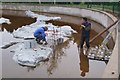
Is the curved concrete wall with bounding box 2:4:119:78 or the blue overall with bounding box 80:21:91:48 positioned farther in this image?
the curved concrete wall with bounding box 2:4:119:78

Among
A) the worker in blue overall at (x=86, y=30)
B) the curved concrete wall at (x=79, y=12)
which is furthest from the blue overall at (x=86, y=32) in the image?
the curved concrete wall at (x=79, y=12)

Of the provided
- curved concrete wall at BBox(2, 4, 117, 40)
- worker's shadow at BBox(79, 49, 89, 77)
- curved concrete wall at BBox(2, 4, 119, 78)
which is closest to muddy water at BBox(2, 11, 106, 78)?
worker's shadow at BBox(79, 49, 89, 77)

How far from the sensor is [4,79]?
307 inches

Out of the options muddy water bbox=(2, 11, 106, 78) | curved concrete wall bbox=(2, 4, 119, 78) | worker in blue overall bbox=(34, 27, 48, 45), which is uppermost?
curved concrete wall bbox=(2, 4, 119, 78)

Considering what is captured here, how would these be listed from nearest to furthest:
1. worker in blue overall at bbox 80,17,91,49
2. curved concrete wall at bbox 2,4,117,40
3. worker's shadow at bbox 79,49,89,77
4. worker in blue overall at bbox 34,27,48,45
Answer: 1. worker's shadow at bbox 79,49,89,77
2. worker in blue overall at bbox 80,17,91,49
3. worker in blue overall at bbox 34,27,48,45
4. curved concrete wall at bbox 2,4,117,40

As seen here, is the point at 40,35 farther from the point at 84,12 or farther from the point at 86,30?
the point at 84,12

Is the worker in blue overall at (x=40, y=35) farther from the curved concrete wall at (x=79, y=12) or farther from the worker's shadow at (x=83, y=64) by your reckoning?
the curved concrete wall at (x=79, y=12)

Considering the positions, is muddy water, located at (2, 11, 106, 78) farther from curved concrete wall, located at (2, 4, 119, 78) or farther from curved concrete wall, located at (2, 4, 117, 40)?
curved concrete wall, located at (2, 4, 117, 40)

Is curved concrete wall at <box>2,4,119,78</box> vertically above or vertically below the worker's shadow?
above

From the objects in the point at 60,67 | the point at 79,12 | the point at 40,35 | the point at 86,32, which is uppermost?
the point at 79,12

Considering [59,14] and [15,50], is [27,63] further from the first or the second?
[59,14]

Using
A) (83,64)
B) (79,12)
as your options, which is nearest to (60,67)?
(83,64)

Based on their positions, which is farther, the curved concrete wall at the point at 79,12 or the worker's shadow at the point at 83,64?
the curved concrete wall at the point at 79,12

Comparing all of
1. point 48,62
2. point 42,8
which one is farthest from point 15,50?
point 42,8
